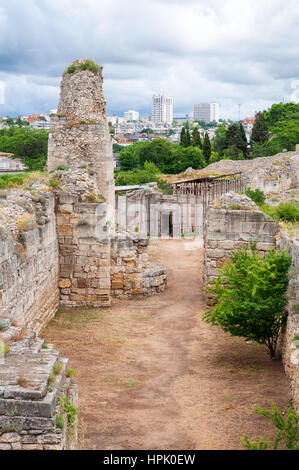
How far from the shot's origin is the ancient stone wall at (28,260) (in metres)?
8.77

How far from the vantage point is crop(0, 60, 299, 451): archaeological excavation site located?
653 centimetres

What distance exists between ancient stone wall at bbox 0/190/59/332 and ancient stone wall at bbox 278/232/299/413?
15.0 feet

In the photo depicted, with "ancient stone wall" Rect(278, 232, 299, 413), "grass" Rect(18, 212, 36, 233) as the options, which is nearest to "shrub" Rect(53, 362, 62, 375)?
"ancient stone wall" Rect(278, 232, 299, 413)

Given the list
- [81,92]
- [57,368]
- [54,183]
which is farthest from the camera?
[81,92]

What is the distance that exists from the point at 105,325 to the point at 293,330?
4933 millimetres

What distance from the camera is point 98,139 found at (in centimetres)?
1528

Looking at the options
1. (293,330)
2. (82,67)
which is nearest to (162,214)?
(82,67)

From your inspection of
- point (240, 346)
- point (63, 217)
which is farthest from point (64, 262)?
point (240, 346)

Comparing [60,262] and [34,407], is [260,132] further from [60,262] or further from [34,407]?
[34,407]

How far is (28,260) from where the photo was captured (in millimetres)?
10117

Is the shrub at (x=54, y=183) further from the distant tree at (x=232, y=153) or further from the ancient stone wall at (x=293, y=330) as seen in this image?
the distant tree at (x=232, y=153)

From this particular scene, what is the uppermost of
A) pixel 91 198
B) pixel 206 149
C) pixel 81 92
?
pixel 206 149

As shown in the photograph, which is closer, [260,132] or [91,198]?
[91,198]
